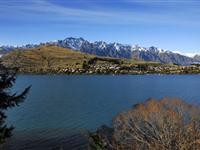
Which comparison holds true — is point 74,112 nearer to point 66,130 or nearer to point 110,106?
point 110,106

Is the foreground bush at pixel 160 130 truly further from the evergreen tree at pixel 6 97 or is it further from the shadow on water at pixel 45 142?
the shadow on water at pixel 45 142

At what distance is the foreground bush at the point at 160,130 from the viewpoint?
4412 centimetres

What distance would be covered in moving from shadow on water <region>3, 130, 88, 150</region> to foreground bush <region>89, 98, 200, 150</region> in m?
11.9

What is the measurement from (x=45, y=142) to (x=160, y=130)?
28844 millimetres

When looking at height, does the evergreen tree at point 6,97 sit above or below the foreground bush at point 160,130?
above

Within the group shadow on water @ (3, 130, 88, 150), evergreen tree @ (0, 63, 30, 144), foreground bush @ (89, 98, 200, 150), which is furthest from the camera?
shadow on water @ (3, 130, 88, 150)

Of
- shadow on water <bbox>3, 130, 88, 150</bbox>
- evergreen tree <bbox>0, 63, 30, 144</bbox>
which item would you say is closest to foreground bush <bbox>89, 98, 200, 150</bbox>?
evergreen tree <bbox>0, 63, 30, 144</bbox>

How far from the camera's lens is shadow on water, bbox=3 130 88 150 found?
67.2 metres

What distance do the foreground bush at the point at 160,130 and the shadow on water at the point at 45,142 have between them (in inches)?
470

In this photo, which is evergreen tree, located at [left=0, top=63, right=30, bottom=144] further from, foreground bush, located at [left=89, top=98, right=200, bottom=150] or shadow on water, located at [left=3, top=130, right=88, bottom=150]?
shadow on water, located at [left=3, top=130, right=88, bottom=150]

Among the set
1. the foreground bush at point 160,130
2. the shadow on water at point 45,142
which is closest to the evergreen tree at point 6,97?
the foreground bush at point 160,130

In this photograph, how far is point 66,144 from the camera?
69.1 metres

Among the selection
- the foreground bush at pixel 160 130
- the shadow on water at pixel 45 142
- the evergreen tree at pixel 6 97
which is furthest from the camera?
the shadow on water at pixel 45 142

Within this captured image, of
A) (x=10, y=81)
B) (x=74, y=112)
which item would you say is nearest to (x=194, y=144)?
(x=10, y=81)
